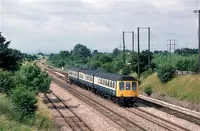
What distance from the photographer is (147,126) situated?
2577 centimetres

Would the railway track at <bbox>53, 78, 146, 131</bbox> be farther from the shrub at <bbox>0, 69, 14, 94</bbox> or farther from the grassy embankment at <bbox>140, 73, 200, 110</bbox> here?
→ the grassy embankment at <bbox>140, 73, 200, 110</bbox>

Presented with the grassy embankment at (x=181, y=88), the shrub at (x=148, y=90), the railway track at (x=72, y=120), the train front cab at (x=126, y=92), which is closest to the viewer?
the railway track at (x=72, y=120)

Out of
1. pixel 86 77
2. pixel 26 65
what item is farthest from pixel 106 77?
pixel 86 77

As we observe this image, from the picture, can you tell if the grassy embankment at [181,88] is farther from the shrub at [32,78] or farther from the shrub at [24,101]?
the shrub at [24,101]

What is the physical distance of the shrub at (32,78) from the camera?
39219 mm

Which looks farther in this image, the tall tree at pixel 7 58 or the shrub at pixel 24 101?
the tall tree at pixel 7 58

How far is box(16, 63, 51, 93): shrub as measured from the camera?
39.2 meters

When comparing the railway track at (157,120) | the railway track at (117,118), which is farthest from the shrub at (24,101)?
the railway track at (157,120)

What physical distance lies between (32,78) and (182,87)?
1536cm

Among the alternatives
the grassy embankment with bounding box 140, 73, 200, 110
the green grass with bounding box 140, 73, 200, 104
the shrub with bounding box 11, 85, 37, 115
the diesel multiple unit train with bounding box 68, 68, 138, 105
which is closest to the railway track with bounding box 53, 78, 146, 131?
the diesel multiple unit train with bounding box 68, 68, 138, 105

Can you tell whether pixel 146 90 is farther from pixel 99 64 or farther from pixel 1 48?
pixel 99 64

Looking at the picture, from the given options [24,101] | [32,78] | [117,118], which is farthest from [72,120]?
[32,78]

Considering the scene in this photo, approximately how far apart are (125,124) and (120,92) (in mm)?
10762

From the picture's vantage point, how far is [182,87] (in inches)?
1670
